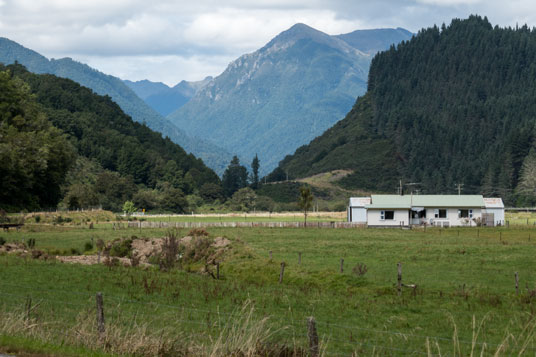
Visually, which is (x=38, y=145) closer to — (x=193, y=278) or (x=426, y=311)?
(x=193, y=278)

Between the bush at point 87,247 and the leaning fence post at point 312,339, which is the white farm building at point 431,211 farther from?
the leaning fence post at point 312,339

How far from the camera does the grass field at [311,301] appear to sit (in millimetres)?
17641

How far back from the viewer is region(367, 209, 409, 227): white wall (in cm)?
8768

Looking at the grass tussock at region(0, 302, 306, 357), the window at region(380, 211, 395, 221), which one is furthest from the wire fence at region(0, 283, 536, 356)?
the window at region(380, 211, 395, 221)

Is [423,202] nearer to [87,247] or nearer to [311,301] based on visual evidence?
[87,247]

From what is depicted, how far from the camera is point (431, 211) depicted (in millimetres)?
89688

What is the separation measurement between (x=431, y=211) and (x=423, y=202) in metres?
1.69

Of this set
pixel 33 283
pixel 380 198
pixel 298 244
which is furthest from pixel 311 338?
pixel 380 198

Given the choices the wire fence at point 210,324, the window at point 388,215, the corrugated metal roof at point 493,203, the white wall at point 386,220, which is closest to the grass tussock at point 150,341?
the wire fence at point 210,324

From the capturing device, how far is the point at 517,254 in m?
45.9

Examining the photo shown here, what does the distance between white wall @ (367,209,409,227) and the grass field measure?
39591mm

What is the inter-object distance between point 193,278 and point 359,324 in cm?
1285

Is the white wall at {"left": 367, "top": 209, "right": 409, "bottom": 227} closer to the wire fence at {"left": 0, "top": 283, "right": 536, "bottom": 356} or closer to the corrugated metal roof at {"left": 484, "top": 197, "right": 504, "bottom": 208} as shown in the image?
the corrugated metal roof at {"left": 484, "top": 197, "right": 504, "bottom": 208}

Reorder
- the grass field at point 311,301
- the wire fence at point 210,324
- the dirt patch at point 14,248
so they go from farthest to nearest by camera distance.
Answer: the dirt patch at point 14,248, the grass field at point 311,301, the wire fence at point 210,324
